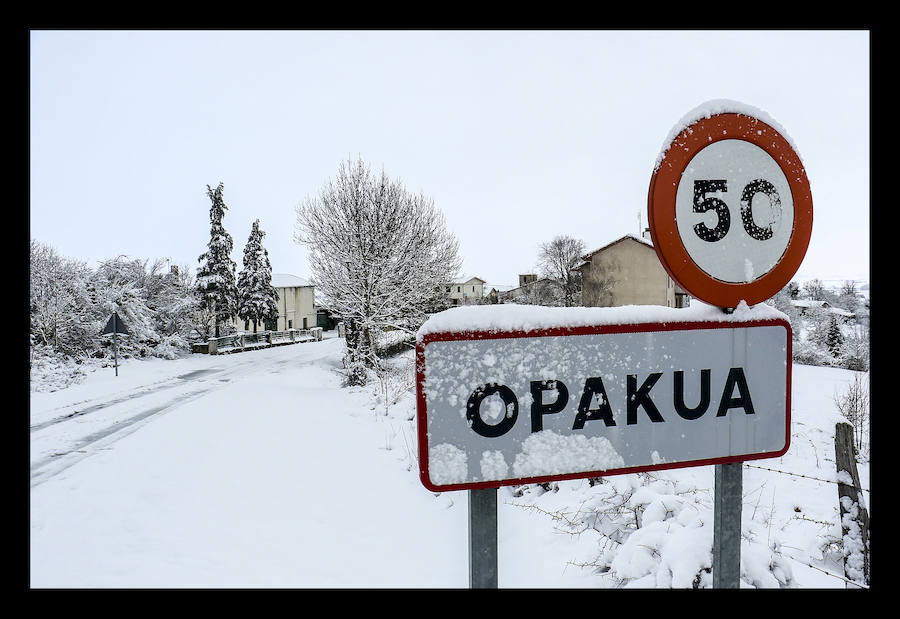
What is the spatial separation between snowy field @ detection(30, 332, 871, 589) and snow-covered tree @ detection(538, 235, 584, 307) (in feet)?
104

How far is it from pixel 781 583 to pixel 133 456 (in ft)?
26.9

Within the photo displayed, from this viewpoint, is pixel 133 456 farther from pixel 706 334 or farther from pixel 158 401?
pixel 706 334

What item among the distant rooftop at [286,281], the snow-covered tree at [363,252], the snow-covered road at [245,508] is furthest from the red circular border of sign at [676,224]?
the distant rooftop at [286,281]

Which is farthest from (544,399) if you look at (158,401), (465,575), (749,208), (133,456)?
(158,401)

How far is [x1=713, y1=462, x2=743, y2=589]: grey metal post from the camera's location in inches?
62.3

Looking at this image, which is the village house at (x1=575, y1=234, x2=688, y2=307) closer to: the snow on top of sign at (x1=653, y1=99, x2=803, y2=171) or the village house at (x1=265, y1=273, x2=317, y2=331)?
the snow on top of sign at (x1=653, y1=99, x2=803, y2=171)

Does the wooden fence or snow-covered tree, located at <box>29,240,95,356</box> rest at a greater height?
snow-covered tree, located at <box>29,240,95,356</box>

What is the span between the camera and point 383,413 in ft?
32.6

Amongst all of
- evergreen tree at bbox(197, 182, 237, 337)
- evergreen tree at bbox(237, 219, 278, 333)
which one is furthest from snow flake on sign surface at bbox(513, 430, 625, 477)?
evergreen tree at bbox(237, 219, 278, 333)

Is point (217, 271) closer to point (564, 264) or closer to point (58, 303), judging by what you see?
point (58, 303)

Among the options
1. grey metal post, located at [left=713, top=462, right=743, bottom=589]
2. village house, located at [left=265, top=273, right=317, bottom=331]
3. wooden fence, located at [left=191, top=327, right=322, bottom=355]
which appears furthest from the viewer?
village house, located at [left=265, top=273, right=317, bottom=331]

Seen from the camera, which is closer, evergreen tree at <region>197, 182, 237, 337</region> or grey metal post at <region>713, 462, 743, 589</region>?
grey metal post at <region>713, 462, 743, 589</region>

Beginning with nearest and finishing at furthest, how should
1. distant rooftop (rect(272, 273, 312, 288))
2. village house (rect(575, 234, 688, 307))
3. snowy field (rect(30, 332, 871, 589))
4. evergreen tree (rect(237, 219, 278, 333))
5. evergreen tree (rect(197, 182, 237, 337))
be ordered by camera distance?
snowy field (rect(30, 332, 871, 589)) < evergreen tree (rect(197, 182, 237, 337)) < village house (rect(575, 234, 688, 307)) < evergreen tree (rect(237, 219, 278, 333)) < distant rooftop (rect(272, 273, 312, 288))
